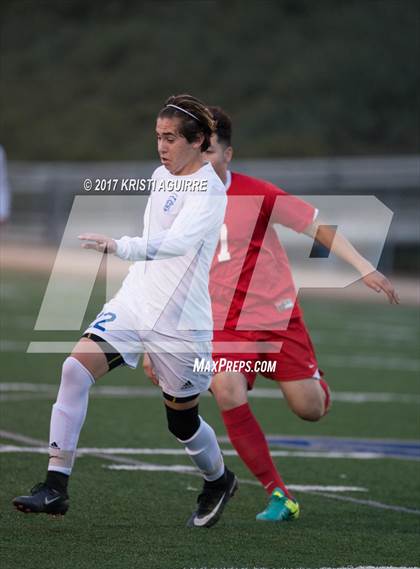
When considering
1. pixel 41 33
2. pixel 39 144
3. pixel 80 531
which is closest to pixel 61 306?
pixel 80 531

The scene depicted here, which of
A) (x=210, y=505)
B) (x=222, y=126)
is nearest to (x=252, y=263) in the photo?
(x=222, y=126)

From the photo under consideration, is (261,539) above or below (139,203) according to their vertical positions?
above

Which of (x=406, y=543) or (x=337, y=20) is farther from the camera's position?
(x=337, y=20)

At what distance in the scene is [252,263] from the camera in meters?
6.39

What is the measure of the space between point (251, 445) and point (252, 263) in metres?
0.91

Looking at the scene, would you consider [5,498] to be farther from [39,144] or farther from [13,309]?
[39,144]

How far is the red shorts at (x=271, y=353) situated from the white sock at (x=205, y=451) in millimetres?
508

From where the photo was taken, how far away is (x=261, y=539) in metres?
5.40

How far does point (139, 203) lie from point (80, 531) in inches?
870

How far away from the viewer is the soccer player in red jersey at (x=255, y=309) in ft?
20.1

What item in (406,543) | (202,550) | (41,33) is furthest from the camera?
(41,33)

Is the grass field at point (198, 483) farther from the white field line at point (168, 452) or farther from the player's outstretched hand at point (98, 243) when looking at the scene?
the player's outstretched hand at point (98, 243)

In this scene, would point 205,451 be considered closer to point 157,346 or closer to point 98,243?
point 157,346

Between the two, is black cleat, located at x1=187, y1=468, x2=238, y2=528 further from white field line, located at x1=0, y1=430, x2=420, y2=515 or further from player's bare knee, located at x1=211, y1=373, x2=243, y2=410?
white field line, located at x1=0, y1=430, x2=420, y2=515
